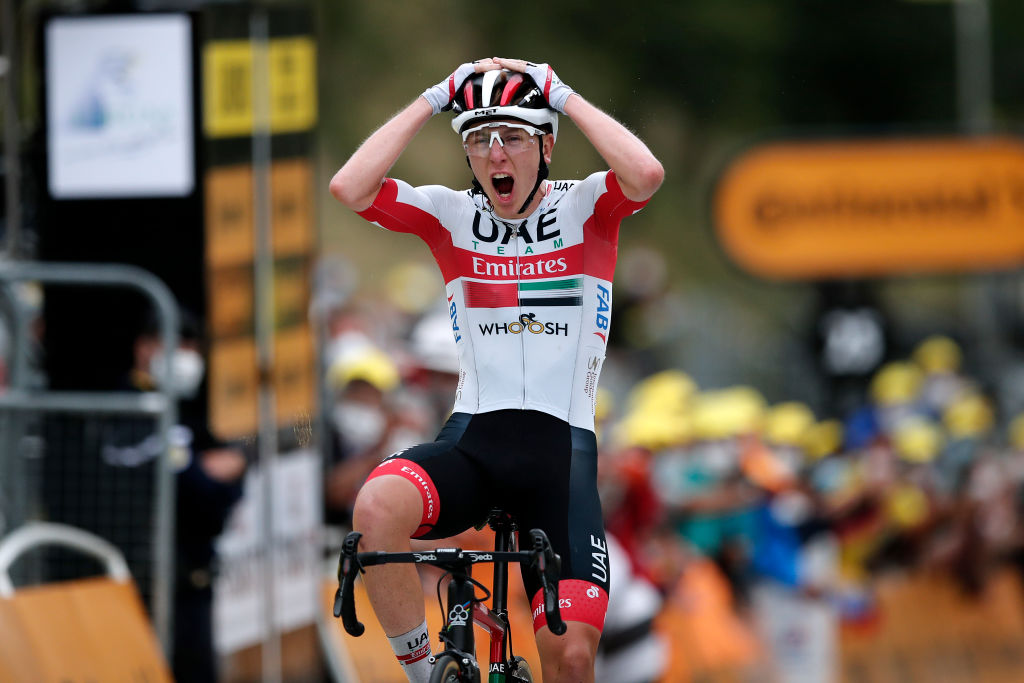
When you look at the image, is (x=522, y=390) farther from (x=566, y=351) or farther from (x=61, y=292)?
(x=61, y=292)

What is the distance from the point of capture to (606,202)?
224 inches

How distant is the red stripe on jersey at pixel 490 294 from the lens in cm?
576

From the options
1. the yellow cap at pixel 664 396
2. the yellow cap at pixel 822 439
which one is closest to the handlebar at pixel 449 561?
the yellow cap at pixel 664 396

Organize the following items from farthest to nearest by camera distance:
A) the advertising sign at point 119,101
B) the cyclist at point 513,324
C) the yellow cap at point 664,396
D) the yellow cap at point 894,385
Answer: the yellow cap at point 894,385 < the yellow cap at point 664,396 < the advertising sign at point 119,101 < the cyclist at point 513,324

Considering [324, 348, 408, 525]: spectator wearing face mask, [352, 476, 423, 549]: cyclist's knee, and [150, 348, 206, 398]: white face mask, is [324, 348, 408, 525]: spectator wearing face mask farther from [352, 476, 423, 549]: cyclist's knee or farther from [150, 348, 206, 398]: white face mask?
[352, 476, 423, 549]: cyclist's knee

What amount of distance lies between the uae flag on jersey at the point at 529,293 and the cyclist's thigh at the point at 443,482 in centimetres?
48

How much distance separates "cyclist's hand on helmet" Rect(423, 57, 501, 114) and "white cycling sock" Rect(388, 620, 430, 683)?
185 cm

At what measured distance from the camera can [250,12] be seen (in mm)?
9836

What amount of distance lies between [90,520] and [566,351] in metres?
4.20

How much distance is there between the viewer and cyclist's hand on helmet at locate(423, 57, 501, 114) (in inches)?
218

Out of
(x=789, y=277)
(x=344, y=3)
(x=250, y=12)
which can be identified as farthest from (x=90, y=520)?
(x=344, y=3)

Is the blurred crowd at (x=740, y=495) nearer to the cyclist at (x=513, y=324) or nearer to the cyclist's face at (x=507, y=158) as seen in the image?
the cyclist at (x=513, y=324)

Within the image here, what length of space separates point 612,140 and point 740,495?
26.9 feet

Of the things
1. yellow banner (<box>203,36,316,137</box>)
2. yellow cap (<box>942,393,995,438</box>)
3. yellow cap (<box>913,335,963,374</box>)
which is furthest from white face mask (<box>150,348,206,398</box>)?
yellow cap (<box>913,335,963,374</box>)
